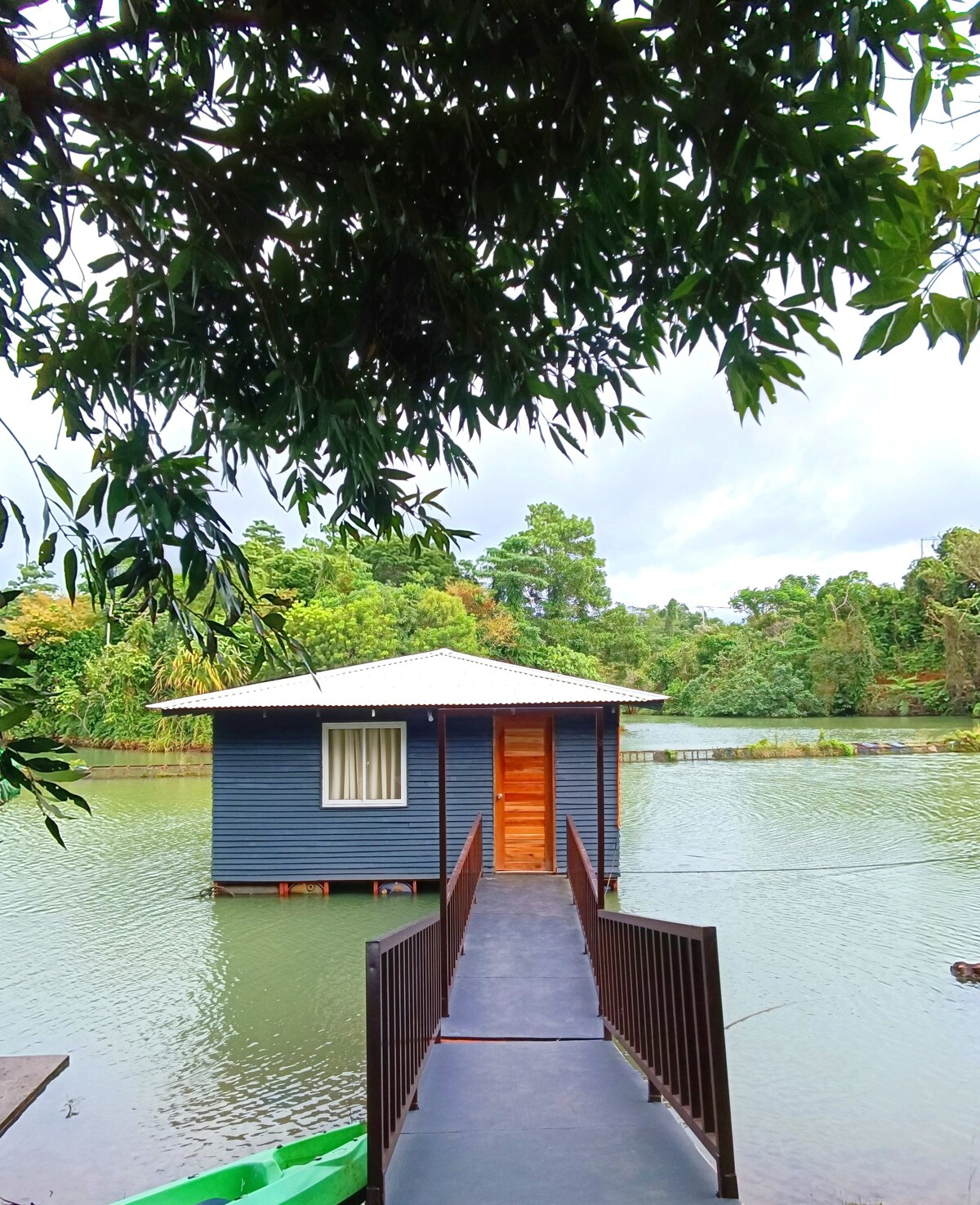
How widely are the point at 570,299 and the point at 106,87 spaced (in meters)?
1.49

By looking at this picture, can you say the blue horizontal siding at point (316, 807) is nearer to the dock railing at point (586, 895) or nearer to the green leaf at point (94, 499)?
the dock railing at point (586, 895)

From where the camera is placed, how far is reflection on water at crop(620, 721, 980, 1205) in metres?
4.12

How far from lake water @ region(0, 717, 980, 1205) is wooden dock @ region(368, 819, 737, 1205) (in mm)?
906

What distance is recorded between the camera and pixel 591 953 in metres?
5.54

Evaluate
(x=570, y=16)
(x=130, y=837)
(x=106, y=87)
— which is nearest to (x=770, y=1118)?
(x=570, y=16)

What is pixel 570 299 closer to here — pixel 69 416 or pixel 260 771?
pixel 69 416

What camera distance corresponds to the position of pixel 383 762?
33.4 ft

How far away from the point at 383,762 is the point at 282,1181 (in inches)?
275

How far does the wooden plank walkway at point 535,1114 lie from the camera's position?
2.54 m

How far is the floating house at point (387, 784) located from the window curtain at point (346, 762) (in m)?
0.01

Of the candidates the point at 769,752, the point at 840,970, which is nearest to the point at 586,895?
the point at 840,970

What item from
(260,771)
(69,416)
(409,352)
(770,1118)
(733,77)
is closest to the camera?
(733,77)

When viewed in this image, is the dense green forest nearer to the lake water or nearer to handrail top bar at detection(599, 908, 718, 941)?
the lake water

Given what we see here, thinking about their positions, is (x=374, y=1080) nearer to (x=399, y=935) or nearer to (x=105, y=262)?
(x=399, y=935)
